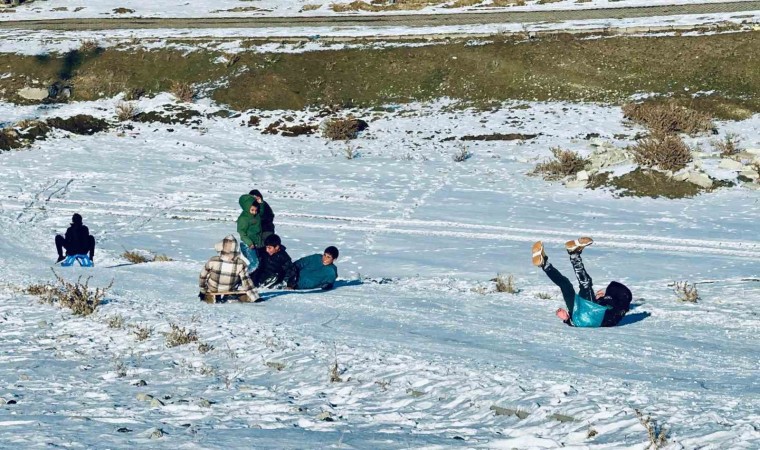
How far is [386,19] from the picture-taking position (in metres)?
36.5

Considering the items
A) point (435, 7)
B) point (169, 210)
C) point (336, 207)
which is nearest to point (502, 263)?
point (336, 207)

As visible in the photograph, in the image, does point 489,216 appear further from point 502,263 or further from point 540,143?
point 540,143

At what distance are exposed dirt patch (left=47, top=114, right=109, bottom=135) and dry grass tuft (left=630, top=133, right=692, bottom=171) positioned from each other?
53.1 ft

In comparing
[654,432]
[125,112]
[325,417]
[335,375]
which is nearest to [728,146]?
[125,112]

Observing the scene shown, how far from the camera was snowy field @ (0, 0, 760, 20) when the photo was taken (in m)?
37.1

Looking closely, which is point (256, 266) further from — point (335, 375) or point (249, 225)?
point (335, 375)

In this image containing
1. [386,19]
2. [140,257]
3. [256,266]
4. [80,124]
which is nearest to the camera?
[256,266]

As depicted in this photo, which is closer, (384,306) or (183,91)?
(384,306)

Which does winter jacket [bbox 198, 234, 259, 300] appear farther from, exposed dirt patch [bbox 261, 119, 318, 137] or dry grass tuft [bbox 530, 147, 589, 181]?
Answer: exposed dirt patch [bbox 261, 119, 318, 137]

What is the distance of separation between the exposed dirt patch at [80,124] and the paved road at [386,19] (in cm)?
753

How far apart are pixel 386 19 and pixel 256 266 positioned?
23.5 metres

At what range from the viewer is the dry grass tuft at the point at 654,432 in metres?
6.20

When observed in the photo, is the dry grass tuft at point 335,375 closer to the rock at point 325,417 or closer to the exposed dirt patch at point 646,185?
the rock at point 325,417

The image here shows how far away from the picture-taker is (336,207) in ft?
74.2
